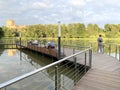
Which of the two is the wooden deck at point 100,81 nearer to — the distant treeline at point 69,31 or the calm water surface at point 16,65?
the calm water surface at point 16,65

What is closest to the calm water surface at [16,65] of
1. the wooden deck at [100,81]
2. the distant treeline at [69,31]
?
the wooden deck at [100,81]

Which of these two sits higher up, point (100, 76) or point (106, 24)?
point (106, 24)

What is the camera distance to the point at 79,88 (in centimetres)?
400

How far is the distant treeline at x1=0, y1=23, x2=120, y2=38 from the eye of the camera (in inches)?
1882

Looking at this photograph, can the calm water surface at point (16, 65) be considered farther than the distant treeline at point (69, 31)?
No

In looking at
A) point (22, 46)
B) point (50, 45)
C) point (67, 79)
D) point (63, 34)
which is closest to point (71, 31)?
point (63, 34)

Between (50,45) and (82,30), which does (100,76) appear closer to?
(50,45)

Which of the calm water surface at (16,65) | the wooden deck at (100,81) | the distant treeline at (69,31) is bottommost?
the calm water surface at (16,65)

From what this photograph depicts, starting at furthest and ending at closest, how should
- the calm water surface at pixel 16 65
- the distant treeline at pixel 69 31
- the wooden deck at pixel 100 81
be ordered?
the distant treeline at pixel 69 31 < the calm water surface at pixel 16 65 < the wooden deck at pixel 100 81

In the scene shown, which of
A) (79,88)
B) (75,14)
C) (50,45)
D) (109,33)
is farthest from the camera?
(109,33)

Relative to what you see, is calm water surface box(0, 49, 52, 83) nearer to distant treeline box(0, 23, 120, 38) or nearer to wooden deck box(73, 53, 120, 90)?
wooden deck box(73, 53, 120, 90)

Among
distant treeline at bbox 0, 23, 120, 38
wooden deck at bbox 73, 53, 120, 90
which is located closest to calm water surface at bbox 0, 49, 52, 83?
wooden deck at bbox 73, 53, 120, 90

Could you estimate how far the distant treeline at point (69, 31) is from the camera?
4781cm

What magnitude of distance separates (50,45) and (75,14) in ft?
12.7
